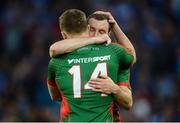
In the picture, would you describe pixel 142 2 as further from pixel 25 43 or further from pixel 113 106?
pixel 113 106

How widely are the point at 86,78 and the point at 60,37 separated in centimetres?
700

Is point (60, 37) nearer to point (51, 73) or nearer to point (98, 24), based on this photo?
point (98, 24)

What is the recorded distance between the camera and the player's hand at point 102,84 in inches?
226

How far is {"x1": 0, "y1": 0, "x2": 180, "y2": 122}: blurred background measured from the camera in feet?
38.9

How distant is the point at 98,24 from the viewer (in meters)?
6.19

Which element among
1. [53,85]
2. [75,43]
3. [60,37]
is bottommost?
[60,37]

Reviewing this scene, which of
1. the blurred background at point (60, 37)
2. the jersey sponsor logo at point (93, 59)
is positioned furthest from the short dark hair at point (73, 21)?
the blurred background at point (60, 37)

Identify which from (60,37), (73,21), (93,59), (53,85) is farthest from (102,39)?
(60,37)

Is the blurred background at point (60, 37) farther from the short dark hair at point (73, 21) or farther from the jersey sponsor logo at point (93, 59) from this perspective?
the short dark hair at point (73, 21)

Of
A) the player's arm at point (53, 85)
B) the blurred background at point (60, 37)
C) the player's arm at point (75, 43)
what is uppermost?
the player's arm at point (75, 43)

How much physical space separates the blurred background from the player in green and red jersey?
5322mm

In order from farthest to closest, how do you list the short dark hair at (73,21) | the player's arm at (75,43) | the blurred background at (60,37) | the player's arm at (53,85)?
the blurred background at (60,37) → the player's arm at (53,85) → the player's arm at (75,43) → the short dark hair at (73,21)

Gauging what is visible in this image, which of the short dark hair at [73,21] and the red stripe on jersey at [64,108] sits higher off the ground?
the short dark hair at [73,21]

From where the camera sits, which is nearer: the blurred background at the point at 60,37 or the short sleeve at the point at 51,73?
the short sleeve at the point at 51,73
